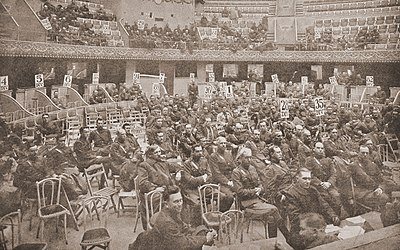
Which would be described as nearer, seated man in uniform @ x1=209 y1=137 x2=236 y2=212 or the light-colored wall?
seated man in uniform @ x1=209 y1=137 x2=236 y2=212

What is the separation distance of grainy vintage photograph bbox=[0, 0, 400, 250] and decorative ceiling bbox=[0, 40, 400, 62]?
0.16ft

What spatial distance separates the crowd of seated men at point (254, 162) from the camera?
6000 mm

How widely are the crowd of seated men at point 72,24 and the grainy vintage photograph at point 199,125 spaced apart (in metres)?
0.04

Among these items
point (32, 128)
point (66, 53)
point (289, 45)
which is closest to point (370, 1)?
point (289, 45)

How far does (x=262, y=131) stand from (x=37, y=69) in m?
4.66

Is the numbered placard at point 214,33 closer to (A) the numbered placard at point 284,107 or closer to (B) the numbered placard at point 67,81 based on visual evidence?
(A) the numbered placard at point 284,107

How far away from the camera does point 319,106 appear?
8.80 metres

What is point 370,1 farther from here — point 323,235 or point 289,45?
point 323,235

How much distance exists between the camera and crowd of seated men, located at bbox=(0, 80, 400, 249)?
19.7ft

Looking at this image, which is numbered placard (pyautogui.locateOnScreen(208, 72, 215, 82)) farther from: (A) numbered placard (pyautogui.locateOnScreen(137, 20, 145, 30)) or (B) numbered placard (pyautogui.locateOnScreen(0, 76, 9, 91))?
(B) numbered placard (pyautogui.locateOnScreen(0, 76, 9, 91))

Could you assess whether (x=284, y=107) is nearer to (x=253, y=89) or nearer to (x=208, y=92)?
(x=253, y=89)

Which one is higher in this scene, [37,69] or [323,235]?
[37,69]

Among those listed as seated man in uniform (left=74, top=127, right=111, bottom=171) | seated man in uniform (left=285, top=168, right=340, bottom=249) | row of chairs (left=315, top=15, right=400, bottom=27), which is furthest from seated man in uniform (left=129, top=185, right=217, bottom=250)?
row of chairs (left=315, top=15, right=400, bottom=27)

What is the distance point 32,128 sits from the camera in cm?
652
